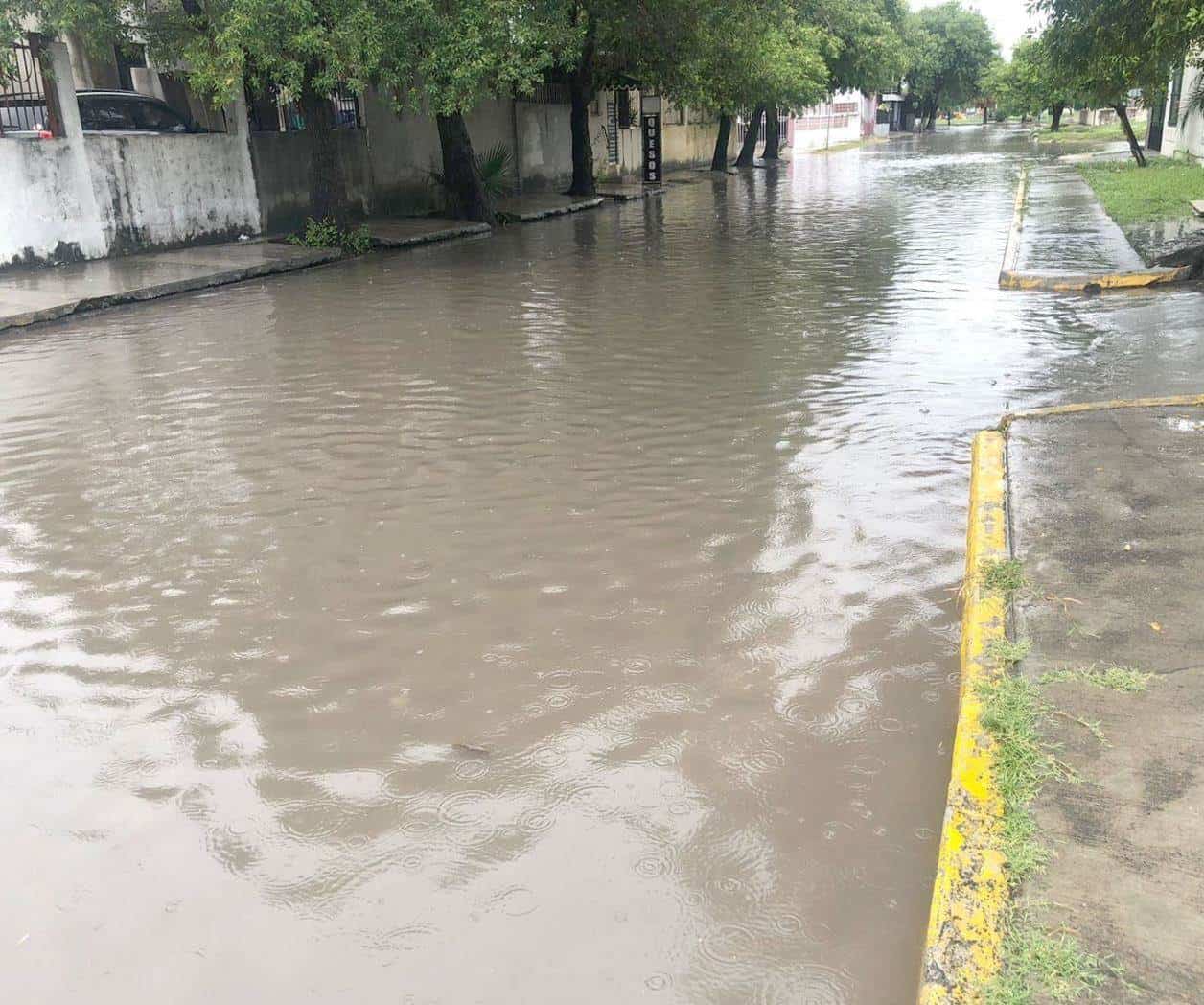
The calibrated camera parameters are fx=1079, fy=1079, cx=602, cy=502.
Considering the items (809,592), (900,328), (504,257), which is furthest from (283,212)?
(809,592)

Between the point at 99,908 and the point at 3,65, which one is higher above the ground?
the point at 3,65

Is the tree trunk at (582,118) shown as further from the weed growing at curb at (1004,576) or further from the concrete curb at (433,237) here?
the weed growing at curb at (1004,576)

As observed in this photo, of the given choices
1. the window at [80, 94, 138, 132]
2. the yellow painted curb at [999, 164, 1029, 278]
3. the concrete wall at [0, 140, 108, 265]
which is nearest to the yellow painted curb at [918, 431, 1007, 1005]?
the yellow painted curb at [999, 164, 1029, 278]

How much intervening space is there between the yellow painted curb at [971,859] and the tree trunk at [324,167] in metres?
16.5

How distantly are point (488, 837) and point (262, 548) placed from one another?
8.87 ft

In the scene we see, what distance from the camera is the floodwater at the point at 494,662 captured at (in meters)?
2.84

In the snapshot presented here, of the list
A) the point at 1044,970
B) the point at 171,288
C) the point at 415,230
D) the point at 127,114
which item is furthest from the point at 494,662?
the point at 127,114

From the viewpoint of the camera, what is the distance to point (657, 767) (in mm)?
3520

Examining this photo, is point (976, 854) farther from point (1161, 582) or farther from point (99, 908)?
point (99, 908)

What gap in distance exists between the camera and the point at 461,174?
2130 cm

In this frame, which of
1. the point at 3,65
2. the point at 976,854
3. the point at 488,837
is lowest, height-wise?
the point at 488,837

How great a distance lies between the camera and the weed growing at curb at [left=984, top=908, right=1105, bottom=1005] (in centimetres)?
226

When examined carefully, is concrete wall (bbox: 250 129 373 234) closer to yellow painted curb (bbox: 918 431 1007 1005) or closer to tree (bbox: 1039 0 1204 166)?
tree (bbox: 1039 0 1204 166)

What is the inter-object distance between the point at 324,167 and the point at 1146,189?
51.8 feet
